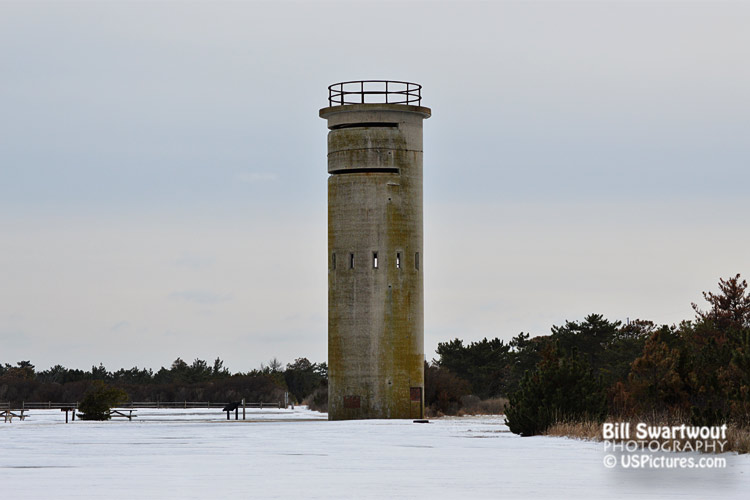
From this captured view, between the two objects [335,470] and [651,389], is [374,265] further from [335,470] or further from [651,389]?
[335,470]

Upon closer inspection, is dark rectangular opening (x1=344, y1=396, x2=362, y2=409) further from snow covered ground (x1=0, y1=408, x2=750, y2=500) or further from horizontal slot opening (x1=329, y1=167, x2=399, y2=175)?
snow covered ground (x1=0, y1=408, x2=750, y2=500)

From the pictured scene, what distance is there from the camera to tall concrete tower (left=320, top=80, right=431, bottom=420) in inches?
2021

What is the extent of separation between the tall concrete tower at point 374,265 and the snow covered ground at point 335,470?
16.7 m

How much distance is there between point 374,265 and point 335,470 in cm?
2942

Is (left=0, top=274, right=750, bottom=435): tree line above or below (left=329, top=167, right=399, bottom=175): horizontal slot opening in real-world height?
below

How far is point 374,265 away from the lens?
51.3 metres

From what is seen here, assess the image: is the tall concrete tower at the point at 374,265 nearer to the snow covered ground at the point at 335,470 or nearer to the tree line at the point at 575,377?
the tree line at the point at 575,377

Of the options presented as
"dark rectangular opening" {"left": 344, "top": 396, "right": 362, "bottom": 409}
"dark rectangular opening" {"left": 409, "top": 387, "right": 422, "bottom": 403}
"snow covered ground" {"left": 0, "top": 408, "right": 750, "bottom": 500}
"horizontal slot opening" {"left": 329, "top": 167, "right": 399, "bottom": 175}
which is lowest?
"snow covered ground" {"left": 0, "top": 408, "right": 750, "bottom": 500}

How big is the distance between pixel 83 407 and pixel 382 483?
128 feet

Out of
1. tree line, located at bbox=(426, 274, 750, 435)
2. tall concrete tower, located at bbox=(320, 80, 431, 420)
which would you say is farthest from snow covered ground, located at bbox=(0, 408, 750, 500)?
tall concrete tower, located at bbox=(320, 80, 431, 420)

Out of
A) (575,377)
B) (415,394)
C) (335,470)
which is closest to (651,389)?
(575,377)

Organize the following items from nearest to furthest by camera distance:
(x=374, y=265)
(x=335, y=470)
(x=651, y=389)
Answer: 1. (x=335, y=470)
2. (x=651, y=389)
3. (x=374, y=265)

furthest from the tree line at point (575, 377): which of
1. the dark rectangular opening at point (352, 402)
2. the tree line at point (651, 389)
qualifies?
the dark rectangular opening at point (352, 402)

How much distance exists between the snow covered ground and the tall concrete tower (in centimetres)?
1671
